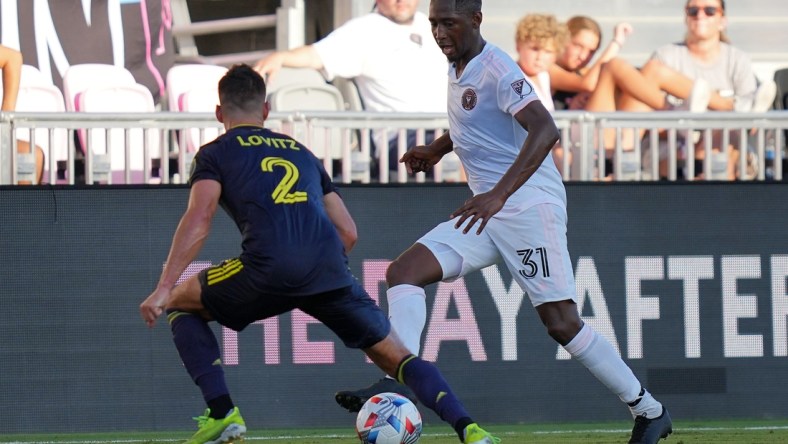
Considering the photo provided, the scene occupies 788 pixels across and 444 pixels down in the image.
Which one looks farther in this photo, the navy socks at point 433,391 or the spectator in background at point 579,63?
the spectator in background at point 579,63

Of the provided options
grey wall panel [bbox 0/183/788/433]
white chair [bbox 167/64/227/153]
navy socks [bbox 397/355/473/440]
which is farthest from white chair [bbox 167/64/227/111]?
navy socks [bbox 397/355/473/440]

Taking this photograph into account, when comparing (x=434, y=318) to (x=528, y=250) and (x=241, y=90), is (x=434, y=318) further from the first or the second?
(x=241, y=90)

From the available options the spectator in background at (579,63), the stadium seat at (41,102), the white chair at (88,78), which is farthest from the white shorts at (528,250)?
the white chair at (88,78)

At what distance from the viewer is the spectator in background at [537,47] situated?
Answer: 11.7 meters

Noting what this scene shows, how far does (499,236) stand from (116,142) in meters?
3.85

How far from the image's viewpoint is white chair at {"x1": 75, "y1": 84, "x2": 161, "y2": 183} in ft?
31.0

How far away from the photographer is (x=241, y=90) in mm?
6215

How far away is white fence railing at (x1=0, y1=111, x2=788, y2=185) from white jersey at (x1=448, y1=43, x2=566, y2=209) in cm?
253

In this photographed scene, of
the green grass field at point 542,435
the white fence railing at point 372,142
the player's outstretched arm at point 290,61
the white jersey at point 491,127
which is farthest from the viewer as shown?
the player's outstretched arm at point 290,61

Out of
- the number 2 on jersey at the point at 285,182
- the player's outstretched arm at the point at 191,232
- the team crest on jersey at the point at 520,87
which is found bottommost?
the player's outstretched arm at the point at 191,232

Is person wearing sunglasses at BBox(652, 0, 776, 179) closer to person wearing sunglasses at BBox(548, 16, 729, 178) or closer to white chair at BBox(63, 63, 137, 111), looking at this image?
person wearing sunglasses at BBox(548, 16, 729, 178)

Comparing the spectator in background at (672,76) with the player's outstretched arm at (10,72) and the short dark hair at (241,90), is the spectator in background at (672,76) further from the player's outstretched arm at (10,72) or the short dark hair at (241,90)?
the short dark hair at (241,90)

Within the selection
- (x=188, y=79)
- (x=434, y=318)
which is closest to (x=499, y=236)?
(x=434, y=318)

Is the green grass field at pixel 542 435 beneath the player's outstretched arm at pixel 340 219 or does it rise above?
beneath
